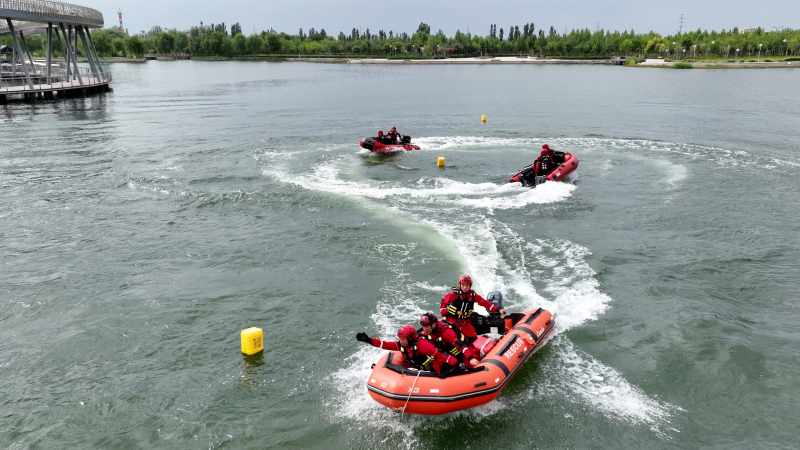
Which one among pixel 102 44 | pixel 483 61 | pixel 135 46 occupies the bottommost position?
pixel 483 61

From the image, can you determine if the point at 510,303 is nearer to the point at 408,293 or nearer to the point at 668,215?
the point at 408,293

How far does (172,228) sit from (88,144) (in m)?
17.9

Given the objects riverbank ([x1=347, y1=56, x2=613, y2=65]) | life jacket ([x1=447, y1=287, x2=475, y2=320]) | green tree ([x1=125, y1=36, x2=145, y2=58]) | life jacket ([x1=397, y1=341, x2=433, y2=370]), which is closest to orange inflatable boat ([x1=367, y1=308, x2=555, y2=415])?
life jacket ([x1=397, y1=341, x2=433, y2=370])

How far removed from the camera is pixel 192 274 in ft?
51.8

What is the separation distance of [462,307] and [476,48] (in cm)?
16957

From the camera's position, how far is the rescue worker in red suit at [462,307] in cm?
1127

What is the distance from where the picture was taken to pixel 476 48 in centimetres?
16938

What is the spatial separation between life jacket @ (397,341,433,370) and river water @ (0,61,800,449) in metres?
0.98

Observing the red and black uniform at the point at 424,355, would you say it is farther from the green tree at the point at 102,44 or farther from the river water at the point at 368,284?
the green tree at the point at 102,44

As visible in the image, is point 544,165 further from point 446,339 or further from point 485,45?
point 485,45

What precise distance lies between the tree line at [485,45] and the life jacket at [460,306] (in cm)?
13734

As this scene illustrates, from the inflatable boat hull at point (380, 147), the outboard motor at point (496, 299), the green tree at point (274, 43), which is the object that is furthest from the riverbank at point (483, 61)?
the outboard motor at point (496, 299)

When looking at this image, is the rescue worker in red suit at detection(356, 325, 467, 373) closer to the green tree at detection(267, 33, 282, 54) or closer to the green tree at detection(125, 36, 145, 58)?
the green tree at detection(125, 36, 145, 58)

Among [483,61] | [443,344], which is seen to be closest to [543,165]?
[443,344]
